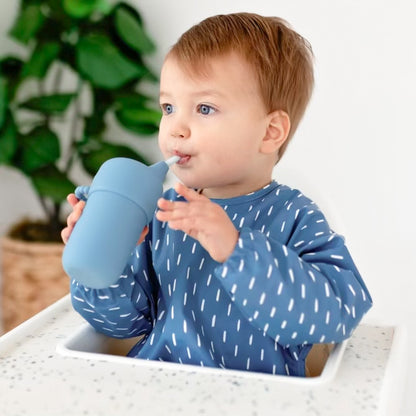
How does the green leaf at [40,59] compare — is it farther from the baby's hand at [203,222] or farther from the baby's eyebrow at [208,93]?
the baby's hand at [203,222]

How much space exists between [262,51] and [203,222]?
0.91ft

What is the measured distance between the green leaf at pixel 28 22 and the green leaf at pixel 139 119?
1.15ft

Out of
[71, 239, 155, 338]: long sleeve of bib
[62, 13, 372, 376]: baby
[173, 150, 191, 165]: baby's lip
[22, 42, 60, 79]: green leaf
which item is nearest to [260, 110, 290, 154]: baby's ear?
[62, 13, 372, 376]: baby

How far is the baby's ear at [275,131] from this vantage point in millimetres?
1010

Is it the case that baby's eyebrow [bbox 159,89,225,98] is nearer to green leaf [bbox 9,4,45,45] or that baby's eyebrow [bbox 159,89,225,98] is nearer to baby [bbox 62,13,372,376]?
baby [bbox 62,13,372,376]

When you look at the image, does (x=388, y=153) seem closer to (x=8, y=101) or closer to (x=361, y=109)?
(x=361, y=109)

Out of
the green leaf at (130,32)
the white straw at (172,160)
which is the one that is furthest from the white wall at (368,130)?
the white straw at (172,160)

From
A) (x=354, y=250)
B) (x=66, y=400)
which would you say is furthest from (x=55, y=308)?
(x=354, y=250)

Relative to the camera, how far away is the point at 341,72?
82.4 inches

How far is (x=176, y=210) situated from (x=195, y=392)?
201 millimetres

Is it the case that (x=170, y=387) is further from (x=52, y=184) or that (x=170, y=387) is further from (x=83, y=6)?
(x=83, y=6)

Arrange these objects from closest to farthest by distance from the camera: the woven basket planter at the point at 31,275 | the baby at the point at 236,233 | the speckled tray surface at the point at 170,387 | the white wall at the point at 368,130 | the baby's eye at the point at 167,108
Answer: the speckled tray surface at the point at 170,387
the baby at the point at 236,233
the baby's eye at the point at 167,108
the white wall at the point at 368,130
the woven basket planter at the point at 31,275

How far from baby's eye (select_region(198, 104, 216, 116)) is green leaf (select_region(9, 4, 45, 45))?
1417 millimetres

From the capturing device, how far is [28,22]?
222 cm
